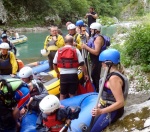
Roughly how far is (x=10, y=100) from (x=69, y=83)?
6.11 ft

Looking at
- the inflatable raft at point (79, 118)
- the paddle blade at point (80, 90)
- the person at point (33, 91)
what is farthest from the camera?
the paddle blade at point (80, 90)

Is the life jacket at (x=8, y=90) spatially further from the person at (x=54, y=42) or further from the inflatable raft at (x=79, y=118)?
the person at (x=54, y=42)

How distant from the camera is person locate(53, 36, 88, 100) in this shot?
467cm

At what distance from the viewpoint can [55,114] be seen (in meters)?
3.21

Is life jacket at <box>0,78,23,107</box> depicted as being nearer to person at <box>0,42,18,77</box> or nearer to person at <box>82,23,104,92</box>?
person at <box>82,23,104,92</box>

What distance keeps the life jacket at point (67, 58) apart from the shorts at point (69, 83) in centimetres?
18

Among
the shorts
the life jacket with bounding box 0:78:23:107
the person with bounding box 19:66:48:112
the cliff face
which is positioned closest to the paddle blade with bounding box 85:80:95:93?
the shorts

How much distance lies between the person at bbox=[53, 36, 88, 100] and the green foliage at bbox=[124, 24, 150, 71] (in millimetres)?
1842

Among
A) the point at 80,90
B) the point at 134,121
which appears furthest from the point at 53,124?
the point at 80,90

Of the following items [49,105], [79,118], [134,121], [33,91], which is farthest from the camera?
[33,91]

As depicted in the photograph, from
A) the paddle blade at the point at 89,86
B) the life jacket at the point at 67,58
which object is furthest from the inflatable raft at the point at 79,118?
the paddle blade at the point at 89,86

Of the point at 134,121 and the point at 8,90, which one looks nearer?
the point at 8,90

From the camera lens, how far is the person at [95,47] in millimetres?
5117

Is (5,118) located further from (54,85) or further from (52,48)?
(52,48)
